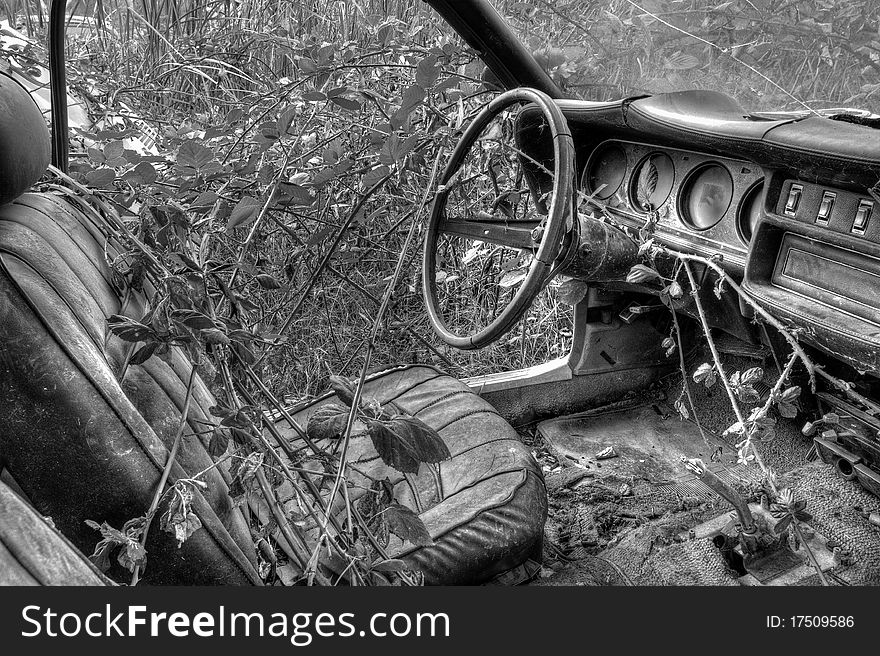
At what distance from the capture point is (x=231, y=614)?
92cm

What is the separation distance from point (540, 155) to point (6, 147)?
5.57 feet

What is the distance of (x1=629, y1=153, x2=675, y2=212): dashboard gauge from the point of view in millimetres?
2111

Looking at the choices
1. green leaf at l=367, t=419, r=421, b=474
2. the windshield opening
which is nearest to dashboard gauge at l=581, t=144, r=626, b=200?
the windshield opening

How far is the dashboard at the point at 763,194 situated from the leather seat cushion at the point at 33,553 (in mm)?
1370

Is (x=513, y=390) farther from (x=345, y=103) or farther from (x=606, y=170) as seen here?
(x=345, y=103)

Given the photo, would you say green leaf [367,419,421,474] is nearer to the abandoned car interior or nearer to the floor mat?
the abandoned car interior

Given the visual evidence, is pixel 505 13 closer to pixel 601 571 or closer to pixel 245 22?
pixel 245 22

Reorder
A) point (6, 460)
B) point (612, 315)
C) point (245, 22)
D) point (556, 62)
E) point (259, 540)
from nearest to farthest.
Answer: point (6, 460), point (259, 540), point (556, 62), point (612, 315), point (245, 22)

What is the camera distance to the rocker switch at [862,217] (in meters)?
1.49

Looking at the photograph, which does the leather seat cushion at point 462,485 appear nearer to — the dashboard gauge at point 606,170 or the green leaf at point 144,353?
the green leaf at point 144,353

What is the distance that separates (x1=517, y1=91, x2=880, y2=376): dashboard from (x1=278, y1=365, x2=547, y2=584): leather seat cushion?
2.19 feet

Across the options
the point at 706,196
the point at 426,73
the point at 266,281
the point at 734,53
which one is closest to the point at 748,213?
the point at 706,196

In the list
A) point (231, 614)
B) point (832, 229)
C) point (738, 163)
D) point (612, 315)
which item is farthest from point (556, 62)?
point (231, 614)

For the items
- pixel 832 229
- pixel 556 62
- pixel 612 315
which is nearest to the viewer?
pixel 832 229
